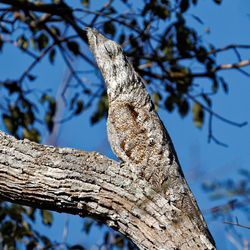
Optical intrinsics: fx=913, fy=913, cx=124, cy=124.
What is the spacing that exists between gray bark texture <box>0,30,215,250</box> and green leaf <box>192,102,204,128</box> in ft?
9.53

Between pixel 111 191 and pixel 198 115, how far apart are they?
10.2 feet

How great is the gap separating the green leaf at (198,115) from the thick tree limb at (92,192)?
2.99 meters

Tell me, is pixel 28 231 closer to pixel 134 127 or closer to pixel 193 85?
pixel 193 85

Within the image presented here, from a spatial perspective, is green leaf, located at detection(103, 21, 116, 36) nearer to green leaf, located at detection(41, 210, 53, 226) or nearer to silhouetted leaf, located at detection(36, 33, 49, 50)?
silhouetted leaf, located at detection(36, 33, 49, 50)

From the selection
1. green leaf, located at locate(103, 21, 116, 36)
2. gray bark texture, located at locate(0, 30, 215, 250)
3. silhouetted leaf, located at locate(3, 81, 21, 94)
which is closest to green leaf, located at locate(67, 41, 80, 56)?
green leaf, located at locate(103, 21, 116, 36)

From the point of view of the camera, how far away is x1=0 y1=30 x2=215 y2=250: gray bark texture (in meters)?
2.95

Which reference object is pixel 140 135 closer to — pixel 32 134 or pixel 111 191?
pixel 111 191

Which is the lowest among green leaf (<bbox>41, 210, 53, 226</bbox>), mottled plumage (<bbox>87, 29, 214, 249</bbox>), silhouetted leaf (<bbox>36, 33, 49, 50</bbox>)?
mottled plumage (<bbox>87, 29, 214, 249</bbox>)

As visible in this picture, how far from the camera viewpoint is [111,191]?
2986 millimetres

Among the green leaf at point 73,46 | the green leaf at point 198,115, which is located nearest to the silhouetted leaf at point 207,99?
the green leaf at point 198,115

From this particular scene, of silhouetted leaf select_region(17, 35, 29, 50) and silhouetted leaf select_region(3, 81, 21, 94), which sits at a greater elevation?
silhouetted leaf select_region(17, 35, 29, 50)

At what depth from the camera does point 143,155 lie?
3.15 metres

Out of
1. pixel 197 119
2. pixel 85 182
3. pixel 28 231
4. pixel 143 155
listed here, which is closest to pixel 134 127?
pixel 143 155

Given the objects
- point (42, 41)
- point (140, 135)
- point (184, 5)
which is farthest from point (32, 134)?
point (140, 135)
